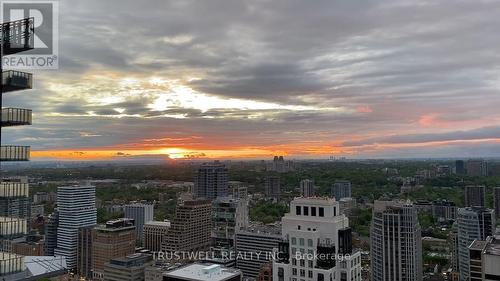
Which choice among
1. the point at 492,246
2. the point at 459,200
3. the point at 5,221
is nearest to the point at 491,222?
the point at 492,246

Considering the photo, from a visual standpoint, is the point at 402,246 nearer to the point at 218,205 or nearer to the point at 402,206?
the point at 402,206

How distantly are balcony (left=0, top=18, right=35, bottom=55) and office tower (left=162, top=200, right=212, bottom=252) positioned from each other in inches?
3397

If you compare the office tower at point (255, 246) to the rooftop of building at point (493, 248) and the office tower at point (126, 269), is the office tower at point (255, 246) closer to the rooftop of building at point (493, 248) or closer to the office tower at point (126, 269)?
the office tower at point (126, 269)

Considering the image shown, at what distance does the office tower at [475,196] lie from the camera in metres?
125

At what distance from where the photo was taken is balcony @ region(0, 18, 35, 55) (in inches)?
493

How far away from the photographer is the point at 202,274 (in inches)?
2108

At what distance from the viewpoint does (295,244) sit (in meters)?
25.0

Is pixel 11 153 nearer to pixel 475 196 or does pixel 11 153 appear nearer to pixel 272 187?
pixel 475 196

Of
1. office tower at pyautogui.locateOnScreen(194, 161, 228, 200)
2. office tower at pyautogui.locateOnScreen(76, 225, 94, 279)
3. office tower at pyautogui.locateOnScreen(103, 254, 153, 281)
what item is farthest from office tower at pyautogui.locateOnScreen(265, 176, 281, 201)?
office tower at pyautogui.locateOnScreen(103, 254, 153, 281)

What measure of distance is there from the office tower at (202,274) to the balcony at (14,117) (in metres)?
42.1

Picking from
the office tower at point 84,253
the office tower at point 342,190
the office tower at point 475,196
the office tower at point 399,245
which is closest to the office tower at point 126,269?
the office tower at point 84,253

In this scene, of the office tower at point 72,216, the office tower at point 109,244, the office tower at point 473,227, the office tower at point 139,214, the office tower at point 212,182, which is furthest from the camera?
the office tower at point 212,182

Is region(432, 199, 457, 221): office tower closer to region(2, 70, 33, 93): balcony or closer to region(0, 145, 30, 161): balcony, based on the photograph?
region(0, 145, 30, 161): balcony

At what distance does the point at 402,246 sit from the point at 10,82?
60271 millimetres
